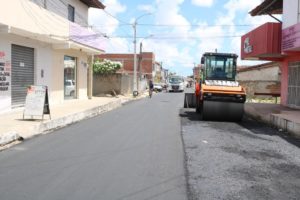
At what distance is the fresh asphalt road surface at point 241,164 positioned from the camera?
741 cm

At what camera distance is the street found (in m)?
7.23

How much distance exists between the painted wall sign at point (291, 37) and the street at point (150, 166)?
6690 millimetres

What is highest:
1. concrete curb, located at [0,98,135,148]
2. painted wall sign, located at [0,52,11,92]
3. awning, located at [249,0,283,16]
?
awning, located at [249,0,283,16]

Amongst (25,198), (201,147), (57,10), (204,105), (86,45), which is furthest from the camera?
(86,45)

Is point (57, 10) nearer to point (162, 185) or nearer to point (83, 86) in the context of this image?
point (83, 86)

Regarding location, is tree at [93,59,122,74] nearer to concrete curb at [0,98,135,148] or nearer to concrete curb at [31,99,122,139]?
concrete curb at [31,99,122,139]

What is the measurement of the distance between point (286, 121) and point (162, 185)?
10.3 metres

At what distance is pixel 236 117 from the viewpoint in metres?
19.8

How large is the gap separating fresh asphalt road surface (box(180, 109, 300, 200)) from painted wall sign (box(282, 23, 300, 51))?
6.06 m

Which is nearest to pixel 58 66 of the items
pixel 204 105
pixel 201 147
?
pixel 204 105

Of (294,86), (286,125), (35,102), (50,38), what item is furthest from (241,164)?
(294,86)

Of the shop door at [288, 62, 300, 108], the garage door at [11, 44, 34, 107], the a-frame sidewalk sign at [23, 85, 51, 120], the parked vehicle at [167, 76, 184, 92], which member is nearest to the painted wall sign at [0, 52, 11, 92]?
the garage door at [11, 44, 34, 107]

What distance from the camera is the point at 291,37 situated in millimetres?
21250

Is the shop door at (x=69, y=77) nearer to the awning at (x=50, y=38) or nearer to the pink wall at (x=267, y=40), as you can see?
the awning at (x=50, y=38)
